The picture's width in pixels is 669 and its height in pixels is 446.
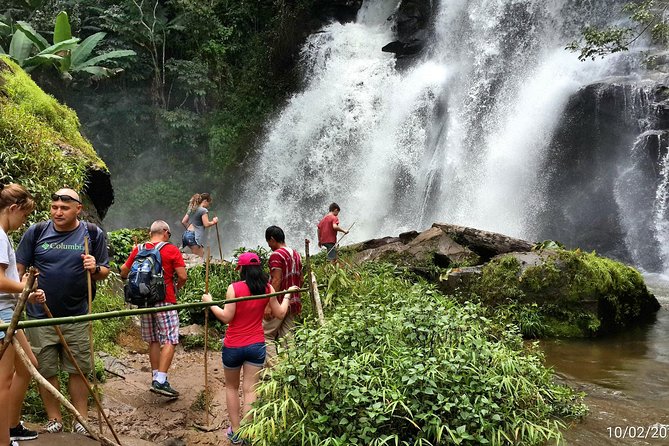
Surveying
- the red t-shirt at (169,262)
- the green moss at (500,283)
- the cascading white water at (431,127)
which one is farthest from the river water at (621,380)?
the cascading white water at (431,127)

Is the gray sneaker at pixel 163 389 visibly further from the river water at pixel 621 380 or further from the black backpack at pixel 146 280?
the river water at pixel 621 380

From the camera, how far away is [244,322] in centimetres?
412

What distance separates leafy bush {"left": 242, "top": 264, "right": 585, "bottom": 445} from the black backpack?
4.66ft

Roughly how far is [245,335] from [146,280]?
3.70 feet

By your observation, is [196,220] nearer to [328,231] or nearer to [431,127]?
[328,231]

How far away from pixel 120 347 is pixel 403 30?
17886 mm

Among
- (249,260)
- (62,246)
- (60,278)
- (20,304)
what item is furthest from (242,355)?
(20,304)

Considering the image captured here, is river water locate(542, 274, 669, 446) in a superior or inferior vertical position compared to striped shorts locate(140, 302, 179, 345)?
inferior

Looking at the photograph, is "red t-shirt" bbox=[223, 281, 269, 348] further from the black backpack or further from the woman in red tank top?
the black backpack

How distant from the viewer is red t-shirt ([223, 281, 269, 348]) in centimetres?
411

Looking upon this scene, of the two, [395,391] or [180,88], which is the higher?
[180,88]

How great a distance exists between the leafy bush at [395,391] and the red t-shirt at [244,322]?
361 mm

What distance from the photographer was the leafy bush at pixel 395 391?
3346mm

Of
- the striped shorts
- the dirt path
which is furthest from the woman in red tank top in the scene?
the striped shorts
